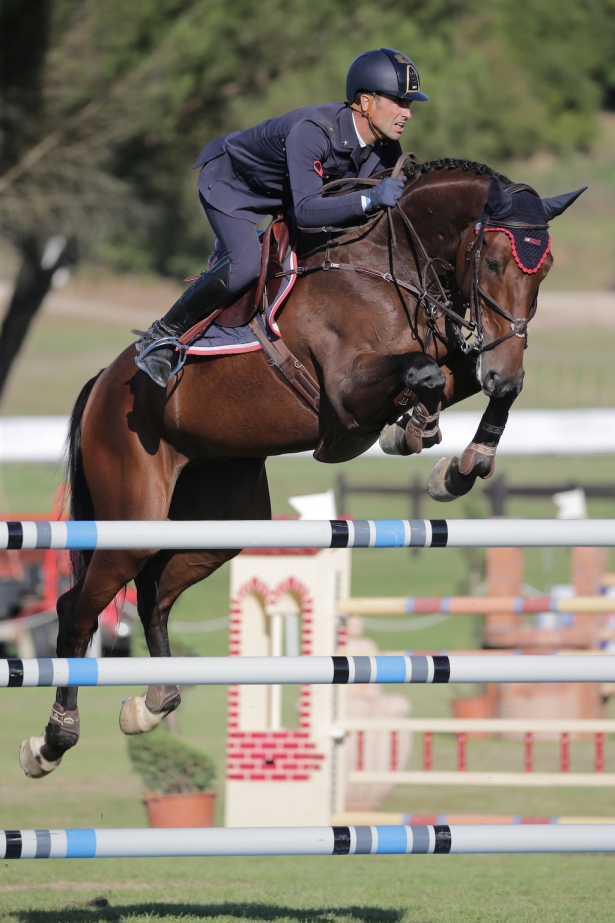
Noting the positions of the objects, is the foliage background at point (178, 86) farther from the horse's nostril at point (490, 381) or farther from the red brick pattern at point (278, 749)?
the horse's nostril at point (490, 381)

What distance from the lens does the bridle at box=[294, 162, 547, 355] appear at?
3433mm

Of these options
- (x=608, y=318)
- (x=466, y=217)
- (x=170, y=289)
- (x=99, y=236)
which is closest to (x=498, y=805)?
(x=466, y=217)

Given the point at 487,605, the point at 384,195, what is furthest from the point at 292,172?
the point at 487,605

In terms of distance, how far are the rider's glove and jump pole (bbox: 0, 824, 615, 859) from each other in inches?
72.4

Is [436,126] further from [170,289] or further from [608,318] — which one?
[170,289]

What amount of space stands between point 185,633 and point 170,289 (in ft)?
87.1

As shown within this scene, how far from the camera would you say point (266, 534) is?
278 centimetres

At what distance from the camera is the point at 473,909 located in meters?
3.95

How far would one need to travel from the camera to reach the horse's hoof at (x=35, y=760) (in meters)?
4.07

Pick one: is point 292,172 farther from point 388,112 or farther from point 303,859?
point 303,859

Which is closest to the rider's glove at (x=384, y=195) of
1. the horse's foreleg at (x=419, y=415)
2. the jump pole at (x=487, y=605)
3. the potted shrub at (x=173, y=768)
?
the horse's foreleg at (x=419, y=415)

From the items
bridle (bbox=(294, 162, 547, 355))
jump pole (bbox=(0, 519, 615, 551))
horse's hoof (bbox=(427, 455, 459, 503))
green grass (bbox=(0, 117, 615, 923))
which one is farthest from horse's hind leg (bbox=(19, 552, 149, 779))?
jump pole (bbox=(0, 519, 615, 551))

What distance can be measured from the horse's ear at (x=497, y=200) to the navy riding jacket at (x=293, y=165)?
0.41m

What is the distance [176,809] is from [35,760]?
162 centimetres
